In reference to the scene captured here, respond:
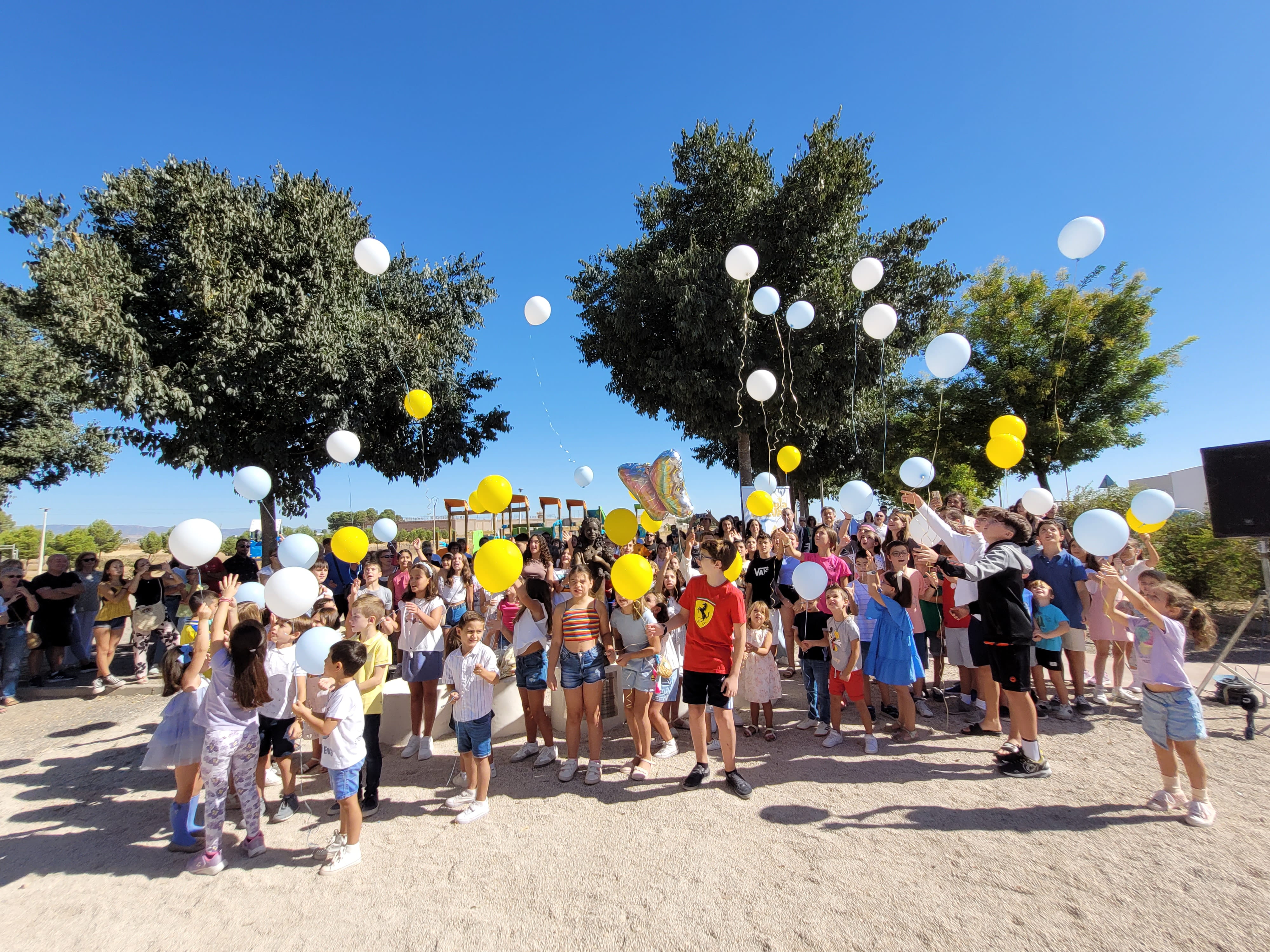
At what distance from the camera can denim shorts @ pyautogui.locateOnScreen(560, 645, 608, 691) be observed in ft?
14.1

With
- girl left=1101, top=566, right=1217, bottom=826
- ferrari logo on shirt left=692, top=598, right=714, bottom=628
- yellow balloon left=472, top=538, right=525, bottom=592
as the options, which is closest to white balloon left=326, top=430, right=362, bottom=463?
yellow balloon left=472, top=538, right=525, bottom=592

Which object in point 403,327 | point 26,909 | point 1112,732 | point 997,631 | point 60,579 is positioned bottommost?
point 26,909

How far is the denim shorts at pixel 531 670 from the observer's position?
4574 millimetres

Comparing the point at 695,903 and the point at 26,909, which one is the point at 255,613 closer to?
the point at 26,909

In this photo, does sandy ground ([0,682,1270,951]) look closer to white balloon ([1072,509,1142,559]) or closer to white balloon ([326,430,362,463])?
white balloon ([1072,509,1142,559])

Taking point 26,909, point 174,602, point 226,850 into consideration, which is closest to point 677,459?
point 226,850

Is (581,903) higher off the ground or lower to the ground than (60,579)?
lower

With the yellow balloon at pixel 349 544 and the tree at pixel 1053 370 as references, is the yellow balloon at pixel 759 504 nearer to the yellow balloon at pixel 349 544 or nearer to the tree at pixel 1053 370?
the yellow balloon at pixel 349 544

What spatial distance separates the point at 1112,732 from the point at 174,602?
11.2 m

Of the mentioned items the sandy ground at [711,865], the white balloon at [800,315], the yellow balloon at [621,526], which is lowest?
the sandy ground at [711,865]

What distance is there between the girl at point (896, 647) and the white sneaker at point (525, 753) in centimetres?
300

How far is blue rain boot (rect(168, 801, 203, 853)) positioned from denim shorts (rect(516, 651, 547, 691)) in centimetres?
221

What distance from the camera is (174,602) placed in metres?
7.92

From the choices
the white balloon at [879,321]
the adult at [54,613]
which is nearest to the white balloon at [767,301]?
the white balloon at [879,321]
